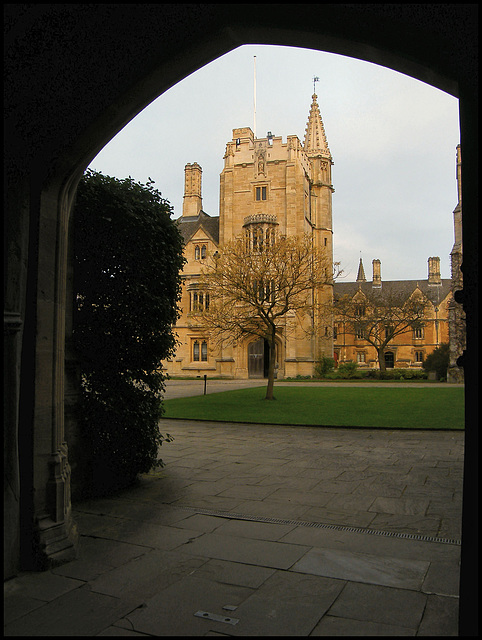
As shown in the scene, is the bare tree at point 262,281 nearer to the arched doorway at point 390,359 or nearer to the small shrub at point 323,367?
the small shrub at point 323,367

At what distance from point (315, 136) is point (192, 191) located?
536 inches

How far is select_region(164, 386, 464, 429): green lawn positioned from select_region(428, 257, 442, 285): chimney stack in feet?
199

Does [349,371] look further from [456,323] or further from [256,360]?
[456,323]

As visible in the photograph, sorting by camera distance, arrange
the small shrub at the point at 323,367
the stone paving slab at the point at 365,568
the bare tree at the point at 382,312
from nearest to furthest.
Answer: the stone paving slab at the point at 365,568 → the small shrub at the point at 323,367 → the bare tree at the point at 382,312

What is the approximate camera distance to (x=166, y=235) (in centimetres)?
716

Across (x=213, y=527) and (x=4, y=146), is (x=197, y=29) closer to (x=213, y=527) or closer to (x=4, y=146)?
(x=4, y=146)

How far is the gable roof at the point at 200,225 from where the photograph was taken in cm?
4675

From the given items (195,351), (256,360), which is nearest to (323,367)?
(256,360)

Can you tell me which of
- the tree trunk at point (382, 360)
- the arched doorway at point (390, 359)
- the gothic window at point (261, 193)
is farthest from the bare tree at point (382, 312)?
the arched doorway at point (390, 359)

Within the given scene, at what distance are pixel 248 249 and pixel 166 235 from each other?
49.3 feet

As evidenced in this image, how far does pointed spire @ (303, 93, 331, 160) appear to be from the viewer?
51375 millimetres

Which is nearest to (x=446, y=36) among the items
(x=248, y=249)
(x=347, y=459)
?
(x=347, y=459)

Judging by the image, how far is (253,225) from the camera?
4234cm

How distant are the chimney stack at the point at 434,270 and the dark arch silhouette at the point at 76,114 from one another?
255 feet
